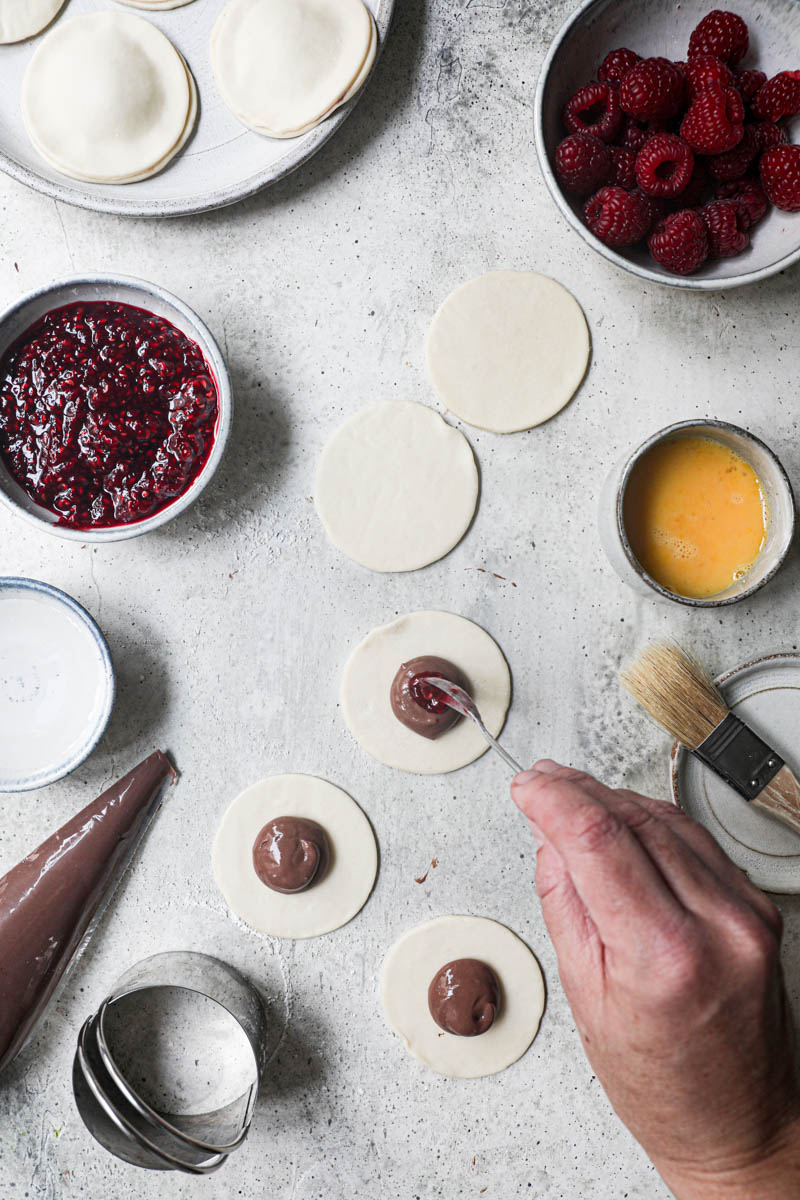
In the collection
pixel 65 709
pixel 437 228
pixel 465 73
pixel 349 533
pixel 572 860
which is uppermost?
pixel 465 73

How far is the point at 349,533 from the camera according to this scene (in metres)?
1.31

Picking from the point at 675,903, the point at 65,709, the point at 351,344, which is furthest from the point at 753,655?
the point at 65,709

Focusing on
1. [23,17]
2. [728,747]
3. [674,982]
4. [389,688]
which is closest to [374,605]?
[389,688]

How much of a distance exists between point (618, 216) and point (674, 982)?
983 mm

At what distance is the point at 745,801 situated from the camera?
1.28 meters

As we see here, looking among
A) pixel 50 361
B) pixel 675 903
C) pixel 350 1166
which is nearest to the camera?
pixel 675 903

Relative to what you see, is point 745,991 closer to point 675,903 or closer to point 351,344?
point 675,903

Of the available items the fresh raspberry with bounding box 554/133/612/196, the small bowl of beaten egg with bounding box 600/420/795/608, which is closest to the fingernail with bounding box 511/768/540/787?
the small bowl of beaten egg with bounding box 600/420/795/608

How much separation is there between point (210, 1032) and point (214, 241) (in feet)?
4.03

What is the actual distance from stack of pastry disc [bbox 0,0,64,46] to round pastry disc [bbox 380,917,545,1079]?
147 cm

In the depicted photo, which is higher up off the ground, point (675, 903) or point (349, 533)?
point (675, 903)

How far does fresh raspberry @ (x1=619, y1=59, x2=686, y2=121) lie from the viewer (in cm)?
118

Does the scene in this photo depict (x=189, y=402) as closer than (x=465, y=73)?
Yes

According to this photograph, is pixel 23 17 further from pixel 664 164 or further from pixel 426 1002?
pixel 426 1002
